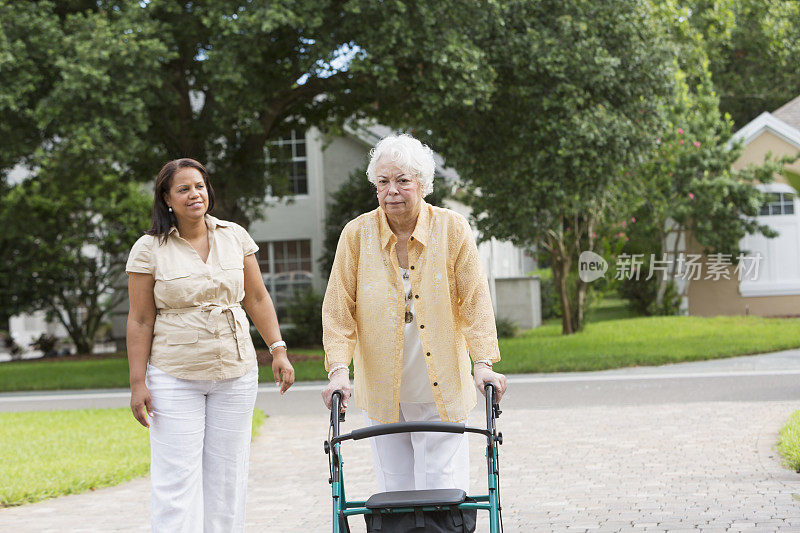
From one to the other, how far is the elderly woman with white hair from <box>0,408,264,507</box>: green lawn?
4327 millimetres

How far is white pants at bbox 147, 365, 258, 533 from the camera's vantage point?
4.36 metres

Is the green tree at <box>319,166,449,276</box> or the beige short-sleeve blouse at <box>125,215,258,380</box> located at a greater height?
the green tree at <box>319,166,449,276</box>

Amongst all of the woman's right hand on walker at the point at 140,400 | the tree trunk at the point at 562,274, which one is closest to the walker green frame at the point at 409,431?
the woman's right hand on walker at the point at 140,400

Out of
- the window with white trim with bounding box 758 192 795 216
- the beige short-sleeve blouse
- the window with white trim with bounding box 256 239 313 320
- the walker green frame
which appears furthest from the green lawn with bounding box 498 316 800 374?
the walker green frame

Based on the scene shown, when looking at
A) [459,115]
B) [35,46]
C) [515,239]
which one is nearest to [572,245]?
[515,239]

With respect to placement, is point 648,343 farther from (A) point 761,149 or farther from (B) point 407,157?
(B) point 407,157

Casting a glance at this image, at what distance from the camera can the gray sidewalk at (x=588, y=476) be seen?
6.00 meters

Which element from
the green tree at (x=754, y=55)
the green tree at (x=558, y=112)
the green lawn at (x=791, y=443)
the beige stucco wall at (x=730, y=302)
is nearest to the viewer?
the green lawn at (x=791, y=443)

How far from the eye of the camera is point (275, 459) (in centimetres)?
880

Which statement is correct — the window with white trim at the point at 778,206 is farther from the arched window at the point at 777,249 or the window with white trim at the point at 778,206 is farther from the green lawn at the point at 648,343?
the green lawn at the point at 648,343

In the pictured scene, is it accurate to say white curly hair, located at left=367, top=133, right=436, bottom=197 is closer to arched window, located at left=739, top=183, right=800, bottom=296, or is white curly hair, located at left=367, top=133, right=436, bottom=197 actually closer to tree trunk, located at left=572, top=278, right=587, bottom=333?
tree trunk, located at left=572, top=278, right=587, bottom=333

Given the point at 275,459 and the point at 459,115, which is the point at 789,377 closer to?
the point at 459,115

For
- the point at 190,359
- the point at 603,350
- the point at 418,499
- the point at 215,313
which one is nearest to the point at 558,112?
the point at 603,350

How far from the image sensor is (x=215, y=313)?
448cm
